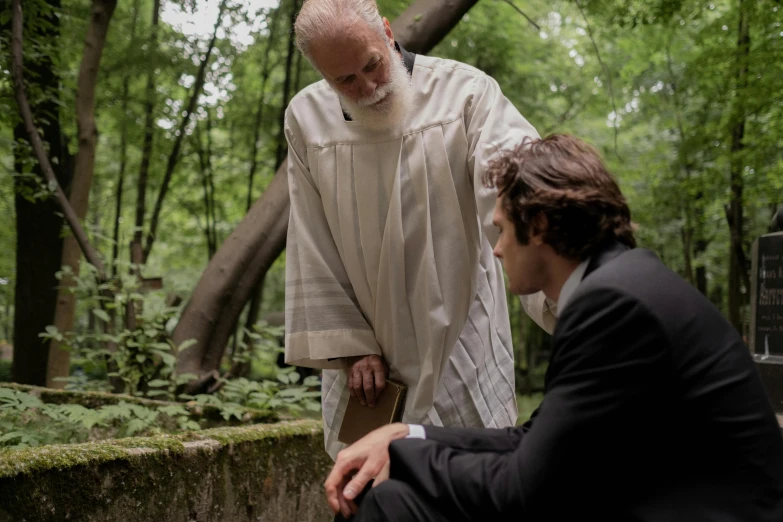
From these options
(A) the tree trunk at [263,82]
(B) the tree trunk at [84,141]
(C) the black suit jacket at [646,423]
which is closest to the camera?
(C) the black suit jacket at [646,423]

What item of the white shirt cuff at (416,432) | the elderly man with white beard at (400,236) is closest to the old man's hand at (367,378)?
the elderly man with white beard at (400,236)

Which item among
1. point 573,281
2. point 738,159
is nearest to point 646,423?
point 573,281

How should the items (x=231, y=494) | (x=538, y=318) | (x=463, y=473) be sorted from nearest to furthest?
1. (x=463, y=473)
2. (x=538, y=318)
3. (x=231, y=494)

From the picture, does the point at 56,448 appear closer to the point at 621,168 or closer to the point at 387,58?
the point at 387,58

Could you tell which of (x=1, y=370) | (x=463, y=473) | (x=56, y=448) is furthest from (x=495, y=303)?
(x=1, y=370)

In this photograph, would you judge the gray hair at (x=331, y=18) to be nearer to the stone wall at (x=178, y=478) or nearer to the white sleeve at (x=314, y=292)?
the white sleeve at (x=314, y=292)

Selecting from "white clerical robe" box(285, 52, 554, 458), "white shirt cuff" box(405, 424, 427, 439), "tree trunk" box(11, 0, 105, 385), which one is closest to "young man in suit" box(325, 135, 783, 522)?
"white shirt cuff" box(405, 424, 427, 439)

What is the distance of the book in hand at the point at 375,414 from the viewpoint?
8.67 feet

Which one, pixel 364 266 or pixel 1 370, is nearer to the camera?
pixel 364 266

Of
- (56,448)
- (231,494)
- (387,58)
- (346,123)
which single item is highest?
(387,58)

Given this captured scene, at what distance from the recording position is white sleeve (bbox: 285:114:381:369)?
2783mm

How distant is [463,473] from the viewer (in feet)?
5.59

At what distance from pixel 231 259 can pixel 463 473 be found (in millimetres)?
4376

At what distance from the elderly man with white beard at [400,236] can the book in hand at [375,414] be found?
0.04 m
